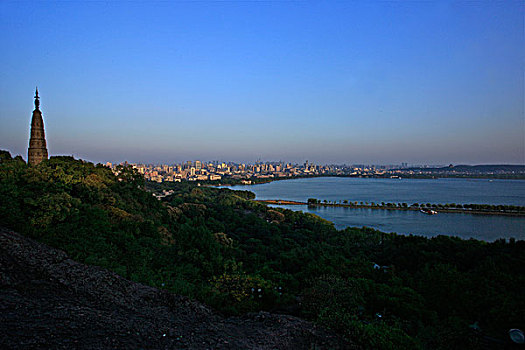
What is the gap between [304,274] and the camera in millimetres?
5699

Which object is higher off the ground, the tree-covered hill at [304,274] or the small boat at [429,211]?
the tree-covered hill at [304,274]

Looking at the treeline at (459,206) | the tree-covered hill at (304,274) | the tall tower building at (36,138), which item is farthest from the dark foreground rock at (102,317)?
the treeline at (459,206)

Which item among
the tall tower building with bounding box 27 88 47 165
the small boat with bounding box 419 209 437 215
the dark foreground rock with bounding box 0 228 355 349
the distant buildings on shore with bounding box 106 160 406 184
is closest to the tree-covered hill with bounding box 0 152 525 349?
the dark foreground rock with bounding box 0 228 355 349

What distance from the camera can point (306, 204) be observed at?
2731 centimetres

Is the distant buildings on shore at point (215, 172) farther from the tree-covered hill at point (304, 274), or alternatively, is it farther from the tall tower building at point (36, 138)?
the tree-covered hill at point (304, 274)

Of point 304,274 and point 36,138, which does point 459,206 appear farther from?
point 36,138

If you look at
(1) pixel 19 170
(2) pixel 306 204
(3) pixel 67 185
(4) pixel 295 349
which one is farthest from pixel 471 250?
(2) pixel 306 204

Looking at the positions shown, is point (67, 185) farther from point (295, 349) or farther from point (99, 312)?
point (295, 349)

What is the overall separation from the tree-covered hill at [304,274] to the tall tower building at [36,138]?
4.22 m

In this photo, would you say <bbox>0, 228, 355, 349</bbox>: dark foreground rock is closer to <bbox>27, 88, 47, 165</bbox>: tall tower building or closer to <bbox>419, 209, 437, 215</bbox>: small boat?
<bbox>27, 88, 47, 165</bbox>: tall tower building

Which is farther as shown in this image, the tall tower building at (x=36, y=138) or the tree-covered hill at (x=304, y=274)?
the tall tower building at (x=36, y=138)

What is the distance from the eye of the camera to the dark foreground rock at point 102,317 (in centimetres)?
203

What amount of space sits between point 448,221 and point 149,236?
19737mm

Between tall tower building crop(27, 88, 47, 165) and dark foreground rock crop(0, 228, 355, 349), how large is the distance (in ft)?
29.2
